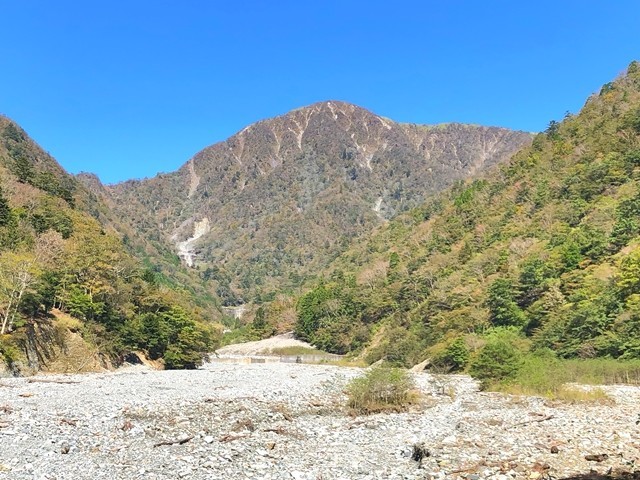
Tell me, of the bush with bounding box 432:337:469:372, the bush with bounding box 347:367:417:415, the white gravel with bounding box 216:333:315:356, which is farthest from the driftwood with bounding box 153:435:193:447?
the white gravel with bounding box 216:333:315:356

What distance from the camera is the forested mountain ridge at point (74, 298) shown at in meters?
31.0

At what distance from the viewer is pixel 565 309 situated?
38.1 meters

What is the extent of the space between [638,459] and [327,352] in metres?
79.6

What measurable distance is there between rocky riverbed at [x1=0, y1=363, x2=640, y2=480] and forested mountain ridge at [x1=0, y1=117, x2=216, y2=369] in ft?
32.5

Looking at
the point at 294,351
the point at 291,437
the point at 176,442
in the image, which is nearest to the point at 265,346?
the point at 294,351

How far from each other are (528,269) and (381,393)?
3039cm

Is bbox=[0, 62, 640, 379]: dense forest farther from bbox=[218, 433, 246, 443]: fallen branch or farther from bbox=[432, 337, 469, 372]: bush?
bbox=[218, 433, 246, 443]: fallen branch

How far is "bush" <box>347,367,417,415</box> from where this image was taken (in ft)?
67.3

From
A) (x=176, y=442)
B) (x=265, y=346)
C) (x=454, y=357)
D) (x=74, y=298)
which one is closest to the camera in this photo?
(x=176, y=442)

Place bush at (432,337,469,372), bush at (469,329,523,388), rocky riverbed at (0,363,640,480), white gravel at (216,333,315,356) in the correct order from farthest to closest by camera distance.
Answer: white gravel at (216,333,315,356) → bush at (432,337,469,372) → bush at (469,329,523,388) → rocky riverbed at (0,363,640,480)

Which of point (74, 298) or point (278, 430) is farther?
point (74, 298)

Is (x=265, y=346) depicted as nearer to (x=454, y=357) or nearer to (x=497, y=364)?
(x=454, y=357)

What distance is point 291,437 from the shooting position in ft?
51.1

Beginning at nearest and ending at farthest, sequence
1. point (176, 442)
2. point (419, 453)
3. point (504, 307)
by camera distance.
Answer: point (419, 453) → point (176, 442) → point (504, 307)
